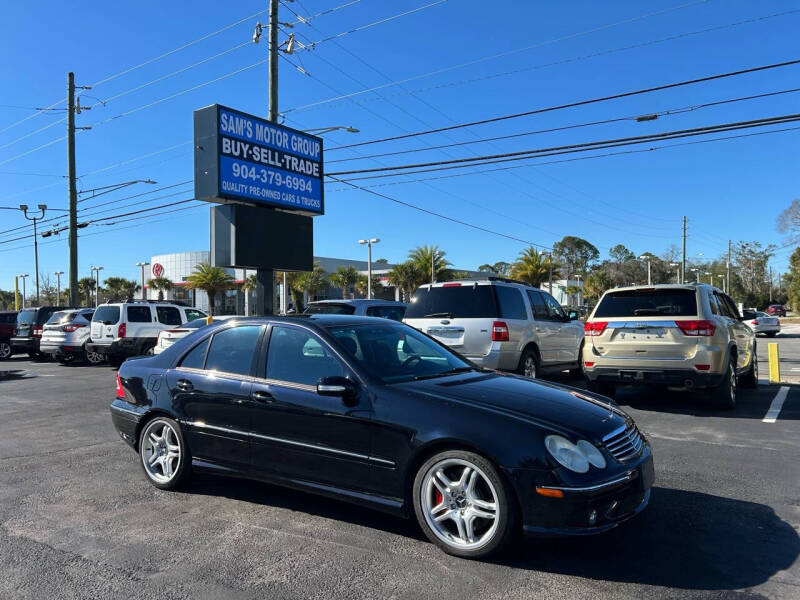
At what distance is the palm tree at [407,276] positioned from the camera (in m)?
51.8

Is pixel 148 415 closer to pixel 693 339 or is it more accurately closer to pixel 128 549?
pixel 128 549

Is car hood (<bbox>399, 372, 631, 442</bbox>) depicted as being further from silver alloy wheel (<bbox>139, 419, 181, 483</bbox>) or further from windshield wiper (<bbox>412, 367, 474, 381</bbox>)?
silver alloy wheel (<bbox>139, 419, 181, 483</bbox>)

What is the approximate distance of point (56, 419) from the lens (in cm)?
868

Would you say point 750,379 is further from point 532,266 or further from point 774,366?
point 532,266

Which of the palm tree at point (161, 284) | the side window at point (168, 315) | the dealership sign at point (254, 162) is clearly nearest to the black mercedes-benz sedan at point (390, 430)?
the dealership sign at point (254, 162)

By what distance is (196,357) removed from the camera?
5.22 metres

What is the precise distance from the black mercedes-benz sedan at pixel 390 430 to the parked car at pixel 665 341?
4.47 metres

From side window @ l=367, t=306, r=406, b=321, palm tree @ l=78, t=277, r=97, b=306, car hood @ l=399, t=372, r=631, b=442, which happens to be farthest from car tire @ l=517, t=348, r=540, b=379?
palm tree @ l=78, t=277, r=97, b=306

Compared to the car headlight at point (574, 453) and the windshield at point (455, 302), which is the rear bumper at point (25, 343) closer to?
the windshield at point (455, 302)

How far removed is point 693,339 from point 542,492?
5.92 m

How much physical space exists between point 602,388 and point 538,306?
1848 mm

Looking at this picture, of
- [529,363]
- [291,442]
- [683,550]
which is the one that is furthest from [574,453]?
[529,363]

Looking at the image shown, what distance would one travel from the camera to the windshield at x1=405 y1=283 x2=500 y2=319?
9.76 metres

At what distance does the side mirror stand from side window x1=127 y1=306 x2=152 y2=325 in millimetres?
14155
